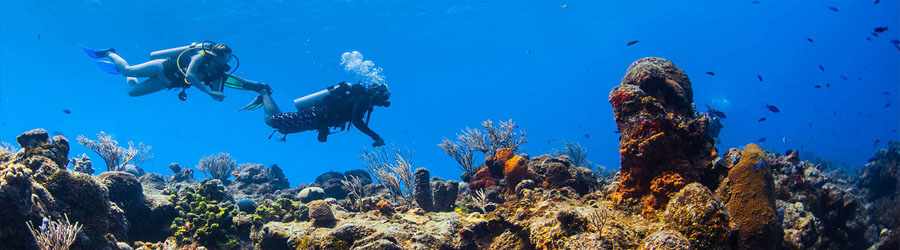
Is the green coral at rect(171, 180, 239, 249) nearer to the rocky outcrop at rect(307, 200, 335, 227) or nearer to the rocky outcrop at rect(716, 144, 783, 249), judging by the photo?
the rocky outcrop at rect(307, 200, 335, 227)

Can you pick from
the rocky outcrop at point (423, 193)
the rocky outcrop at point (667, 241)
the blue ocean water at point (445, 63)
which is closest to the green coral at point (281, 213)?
the rocky outcrop at point (423, 193)

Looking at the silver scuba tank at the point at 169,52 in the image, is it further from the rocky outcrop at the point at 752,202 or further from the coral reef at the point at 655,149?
the rocky outcrop at the point at 752,202

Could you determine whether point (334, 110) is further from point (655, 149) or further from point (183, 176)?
point (655, 149)

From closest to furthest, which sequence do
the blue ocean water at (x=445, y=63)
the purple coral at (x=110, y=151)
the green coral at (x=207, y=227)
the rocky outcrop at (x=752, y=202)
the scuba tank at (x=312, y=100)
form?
the rocky outcrop at (x=752, y=202) < the green coral at (x=207, y=227) < the scuba tank at (x=312, y=100) < the purple coral at (x=110, y=151) < the blue ocean water at (x=445, y=63)

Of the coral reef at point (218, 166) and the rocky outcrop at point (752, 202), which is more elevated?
the coral reef at point (218, 166)

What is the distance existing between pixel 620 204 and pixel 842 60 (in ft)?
599

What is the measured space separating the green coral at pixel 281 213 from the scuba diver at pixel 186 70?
217 inches

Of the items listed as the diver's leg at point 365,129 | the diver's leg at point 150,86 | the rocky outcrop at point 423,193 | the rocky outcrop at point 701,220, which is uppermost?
the diver's leg at point 150,86

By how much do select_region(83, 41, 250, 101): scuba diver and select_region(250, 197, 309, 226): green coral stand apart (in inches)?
217

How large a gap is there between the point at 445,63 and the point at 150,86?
66213 millimetres

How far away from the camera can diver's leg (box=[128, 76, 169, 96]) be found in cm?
1364

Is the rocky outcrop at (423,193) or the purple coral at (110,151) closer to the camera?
the rocky outcrop at (423,193)

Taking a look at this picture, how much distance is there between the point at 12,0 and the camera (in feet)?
140

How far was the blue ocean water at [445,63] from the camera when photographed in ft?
162
